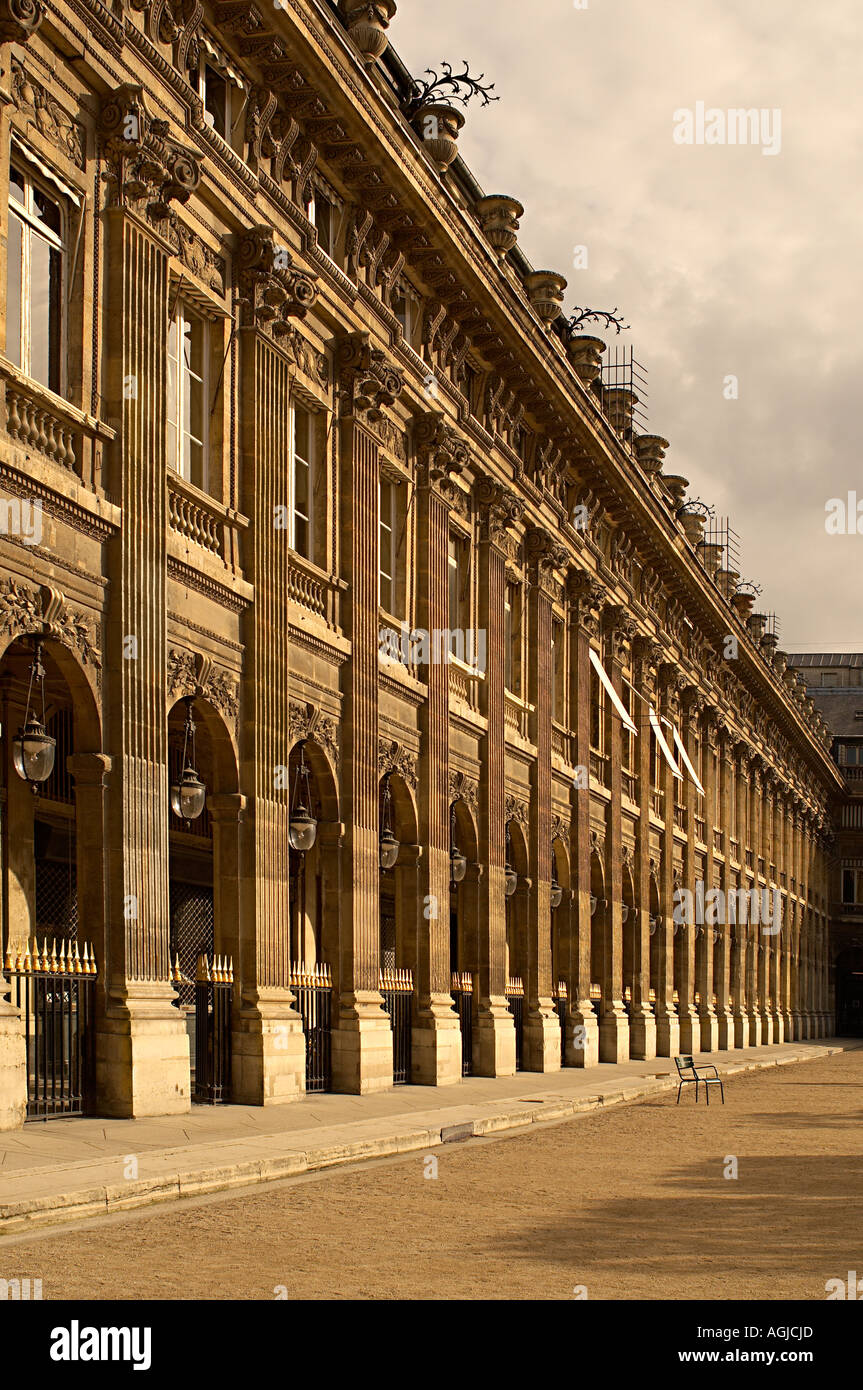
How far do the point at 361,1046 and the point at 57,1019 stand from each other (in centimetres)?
685

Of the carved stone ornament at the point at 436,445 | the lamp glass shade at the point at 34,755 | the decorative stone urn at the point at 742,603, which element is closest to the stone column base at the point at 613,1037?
the carved stone ornament at the point at 436,445

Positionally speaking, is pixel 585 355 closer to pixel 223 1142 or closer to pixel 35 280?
pixel 35 280

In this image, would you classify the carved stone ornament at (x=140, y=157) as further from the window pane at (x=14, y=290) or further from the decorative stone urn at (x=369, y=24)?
the decorative stone urn at (x=369, y=24)

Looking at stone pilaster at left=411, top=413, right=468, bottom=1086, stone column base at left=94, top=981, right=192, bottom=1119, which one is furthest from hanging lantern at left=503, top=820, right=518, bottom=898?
stone column base at left=94, top=981, right=192, bottom=1119

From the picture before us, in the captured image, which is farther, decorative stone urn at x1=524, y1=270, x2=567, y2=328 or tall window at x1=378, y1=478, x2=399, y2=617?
decorative stone urn at x1=524, y1=270, x2=567, y2=328

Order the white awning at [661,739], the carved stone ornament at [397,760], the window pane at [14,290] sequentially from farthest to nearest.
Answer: the white awning at [661,739]
the carved stone ornament at [397,760]
the window pane at [14,290]

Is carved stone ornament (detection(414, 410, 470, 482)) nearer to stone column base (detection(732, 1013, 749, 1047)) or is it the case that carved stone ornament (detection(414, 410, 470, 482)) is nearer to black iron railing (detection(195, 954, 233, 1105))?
black iron railing (detection(195, 954, 233, 1105))

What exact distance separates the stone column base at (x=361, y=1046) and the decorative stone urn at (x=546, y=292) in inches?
646

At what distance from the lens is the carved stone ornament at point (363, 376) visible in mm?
23406

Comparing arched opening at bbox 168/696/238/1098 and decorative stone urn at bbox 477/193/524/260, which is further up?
decorative stone urn at bbox 477/193/524/260

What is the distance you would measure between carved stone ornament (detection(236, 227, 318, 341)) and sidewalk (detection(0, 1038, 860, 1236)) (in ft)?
28.9

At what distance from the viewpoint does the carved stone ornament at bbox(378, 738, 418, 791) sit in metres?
24.8

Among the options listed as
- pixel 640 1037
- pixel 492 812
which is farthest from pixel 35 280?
pixel 640 1037

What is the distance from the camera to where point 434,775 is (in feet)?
87.6
